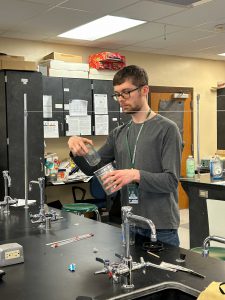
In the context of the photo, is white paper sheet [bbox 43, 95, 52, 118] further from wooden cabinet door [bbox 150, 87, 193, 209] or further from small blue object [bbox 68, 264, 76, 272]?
small blue object [bbox 68, 264, 76, 272]

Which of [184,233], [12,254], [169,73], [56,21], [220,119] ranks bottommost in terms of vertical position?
[184,233]

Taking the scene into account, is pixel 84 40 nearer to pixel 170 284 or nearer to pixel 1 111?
pixel 1 111

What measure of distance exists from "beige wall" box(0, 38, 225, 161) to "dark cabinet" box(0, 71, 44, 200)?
79cm

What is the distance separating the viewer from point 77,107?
17.7 ft

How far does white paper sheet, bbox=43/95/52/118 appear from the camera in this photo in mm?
5152

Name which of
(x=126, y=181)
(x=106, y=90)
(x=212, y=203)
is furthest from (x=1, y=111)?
(x=126, y=181)

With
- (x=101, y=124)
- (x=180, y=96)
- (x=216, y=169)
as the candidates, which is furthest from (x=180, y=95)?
(x=216, y=169)

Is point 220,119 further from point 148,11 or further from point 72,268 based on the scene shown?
point 72,268

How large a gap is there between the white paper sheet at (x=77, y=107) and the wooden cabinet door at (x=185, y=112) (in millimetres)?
1435

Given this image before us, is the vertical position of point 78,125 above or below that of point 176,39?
below

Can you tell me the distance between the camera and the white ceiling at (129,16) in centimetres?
394

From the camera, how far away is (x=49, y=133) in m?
5.24

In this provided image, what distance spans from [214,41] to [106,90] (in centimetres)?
171

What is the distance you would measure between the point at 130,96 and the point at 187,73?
5257 millimetres
